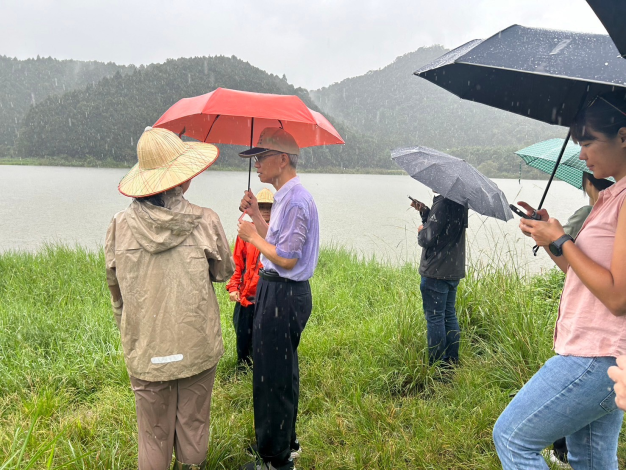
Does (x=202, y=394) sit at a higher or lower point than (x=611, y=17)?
lower

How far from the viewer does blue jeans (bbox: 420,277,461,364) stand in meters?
3.06

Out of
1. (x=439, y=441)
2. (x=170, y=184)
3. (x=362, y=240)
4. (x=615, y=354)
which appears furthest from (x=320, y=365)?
(x=362, y=240)

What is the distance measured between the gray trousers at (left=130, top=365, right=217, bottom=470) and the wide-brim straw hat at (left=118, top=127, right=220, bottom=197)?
789 mm

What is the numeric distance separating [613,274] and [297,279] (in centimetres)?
127

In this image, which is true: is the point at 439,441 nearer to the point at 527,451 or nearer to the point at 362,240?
the point at 527,451

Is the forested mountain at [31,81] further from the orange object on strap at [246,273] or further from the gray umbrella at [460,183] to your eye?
the gray umbrella at [460,183]

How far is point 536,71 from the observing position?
120 centimetres

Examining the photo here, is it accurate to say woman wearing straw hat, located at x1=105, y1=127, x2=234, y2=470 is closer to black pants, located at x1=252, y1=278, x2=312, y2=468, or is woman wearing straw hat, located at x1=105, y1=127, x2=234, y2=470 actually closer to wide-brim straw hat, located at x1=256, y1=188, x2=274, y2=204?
black pants, located at x1=252, y1=278, x2=312, y2=468

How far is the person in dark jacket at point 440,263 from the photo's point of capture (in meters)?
3.01

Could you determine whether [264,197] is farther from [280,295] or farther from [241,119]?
[280,295]

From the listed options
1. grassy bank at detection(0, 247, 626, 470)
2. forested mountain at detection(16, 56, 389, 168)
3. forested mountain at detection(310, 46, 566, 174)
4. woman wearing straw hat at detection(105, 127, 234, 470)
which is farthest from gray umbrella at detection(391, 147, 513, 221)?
forested mountain at detection(16, 56, 389, 168)

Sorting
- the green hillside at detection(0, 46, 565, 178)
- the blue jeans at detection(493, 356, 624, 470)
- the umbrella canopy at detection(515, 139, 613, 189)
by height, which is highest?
the green hillside at detection(0, 46, 565, 178)

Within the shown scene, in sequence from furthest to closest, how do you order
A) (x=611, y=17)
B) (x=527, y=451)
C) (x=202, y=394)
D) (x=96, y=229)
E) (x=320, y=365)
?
(x=96, y=229) < (x=320, y=365) < (x=202, y=394) < (x=527, y=451) < (x=611, y=17)

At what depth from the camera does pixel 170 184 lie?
167cm
